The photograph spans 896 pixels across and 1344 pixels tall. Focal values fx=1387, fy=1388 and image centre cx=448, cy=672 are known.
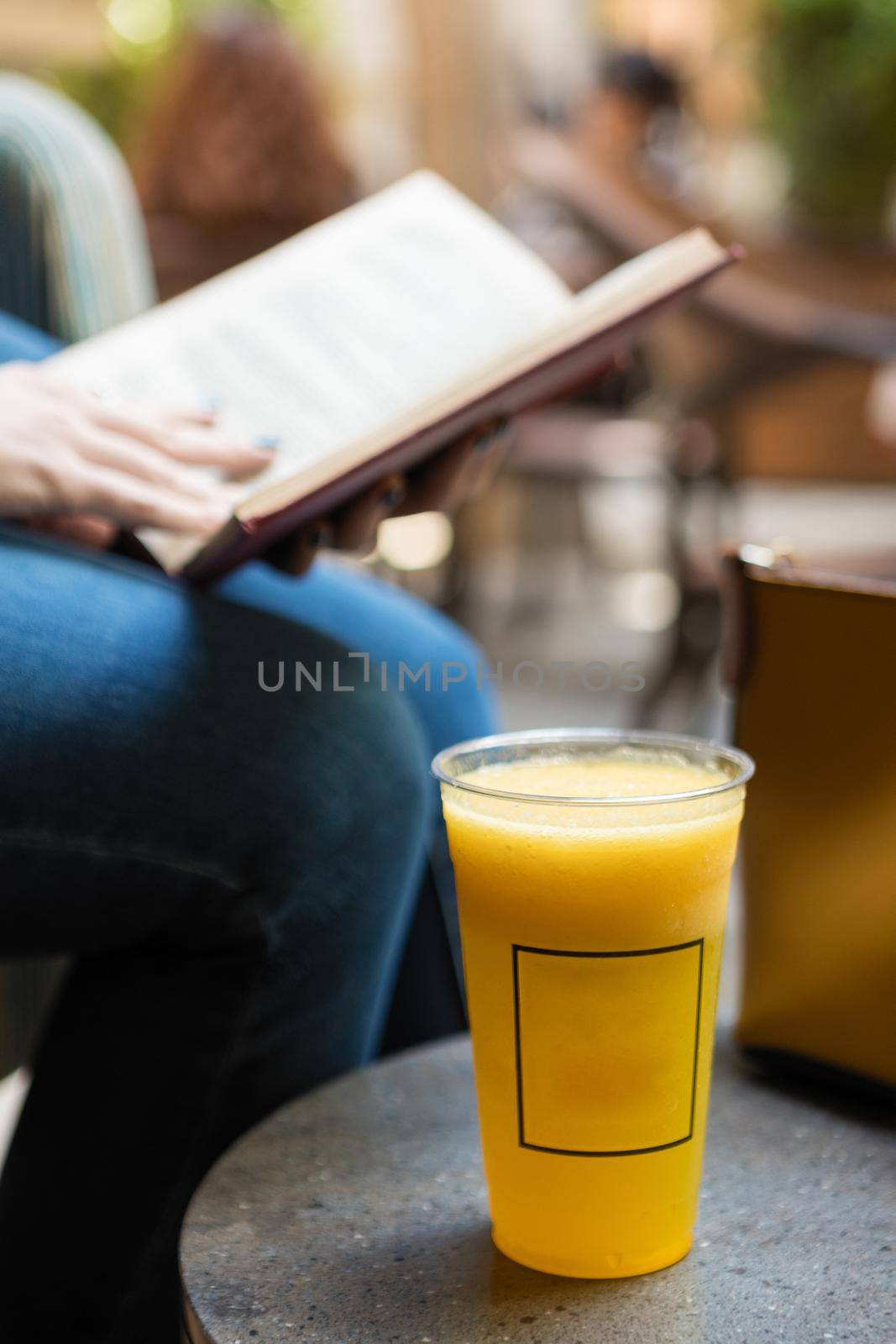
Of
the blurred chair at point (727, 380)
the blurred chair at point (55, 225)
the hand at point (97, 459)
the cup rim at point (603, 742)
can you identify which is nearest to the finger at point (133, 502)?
the hand at point (97, 459)

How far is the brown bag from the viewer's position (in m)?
0.53

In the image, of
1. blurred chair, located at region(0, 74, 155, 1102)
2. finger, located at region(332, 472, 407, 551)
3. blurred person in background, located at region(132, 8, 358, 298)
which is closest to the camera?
finger, located at region(332, 472, 407, 551)

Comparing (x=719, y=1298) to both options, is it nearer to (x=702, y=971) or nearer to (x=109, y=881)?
(x=702, y=971)

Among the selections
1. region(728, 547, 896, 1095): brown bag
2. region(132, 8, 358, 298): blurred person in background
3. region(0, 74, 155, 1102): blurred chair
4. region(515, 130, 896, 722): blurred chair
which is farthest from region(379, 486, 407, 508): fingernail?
region(132, 8, 358, 298): blurred person in background

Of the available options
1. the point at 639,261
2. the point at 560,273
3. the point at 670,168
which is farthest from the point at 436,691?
the point at 670,168

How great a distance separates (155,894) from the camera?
545mm

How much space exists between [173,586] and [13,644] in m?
0.09

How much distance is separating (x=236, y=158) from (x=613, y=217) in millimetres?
1030

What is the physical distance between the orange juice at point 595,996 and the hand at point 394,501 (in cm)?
20

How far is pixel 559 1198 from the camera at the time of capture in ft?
1.46

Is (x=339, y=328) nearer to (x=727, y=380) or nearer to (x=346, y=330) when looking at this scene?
(x=346, y=330)

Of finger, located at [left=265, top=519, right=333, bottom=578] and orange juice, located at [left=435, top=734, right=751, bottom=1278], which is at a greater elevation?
finger, located at [left=265, top=519, right=333, bottom=578]

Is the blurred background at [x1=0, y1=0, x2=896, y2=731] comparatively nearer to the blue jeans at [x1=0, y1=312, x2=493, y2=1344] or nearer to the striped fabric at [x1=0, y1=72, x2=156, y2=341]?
the blue jeans at [x1=0, y1=312, x2=493, y2=1344]

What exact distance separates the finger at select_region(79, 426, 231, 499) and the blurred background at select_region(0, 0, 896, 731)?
0.87ft
